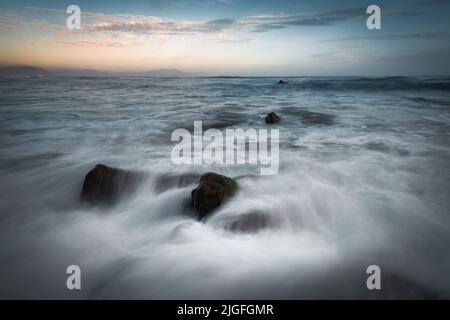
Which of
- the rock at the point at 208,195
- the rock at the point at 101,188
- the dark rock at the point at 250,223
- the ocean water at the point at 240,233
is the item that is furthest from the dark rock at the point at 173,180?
the dark rock at the point at 250,223

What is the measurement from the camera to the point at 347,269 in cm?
404

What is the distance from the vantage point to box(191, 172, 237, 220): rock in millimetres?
5238

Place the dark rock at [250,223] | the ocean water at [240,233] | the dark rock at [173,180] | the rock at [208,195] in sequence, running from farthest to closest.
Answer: the dark rock at [173,180] < the rock at [208,195] < the dark rock at [250,223] < the ocean water at [240,233]

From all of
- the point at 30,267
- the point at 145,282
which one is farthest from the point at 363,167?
the point at 30,267

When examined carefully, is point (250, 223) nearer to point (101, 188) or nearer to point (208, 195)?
point (208, 195)

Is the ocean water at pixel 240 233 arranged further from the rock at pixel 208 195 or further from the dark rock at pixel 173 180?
the rock at pixel 208 195

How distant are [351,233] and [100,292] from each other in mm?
4052

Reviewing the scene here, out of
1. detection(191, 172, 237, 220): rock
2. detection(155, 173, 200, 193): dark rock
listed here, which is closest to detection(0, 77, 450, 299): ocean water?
detection(155, 173, 200, 193): dark rock

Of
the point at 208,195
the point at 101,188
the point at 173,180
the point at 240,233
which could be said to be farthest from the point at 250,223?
the point at 101,188

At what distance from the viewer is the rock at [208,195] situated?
5238 mm

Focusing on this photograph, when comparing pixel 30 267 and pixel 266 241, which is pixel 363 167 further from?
pixel 30 267

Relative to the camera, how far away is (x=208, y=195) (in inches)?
209

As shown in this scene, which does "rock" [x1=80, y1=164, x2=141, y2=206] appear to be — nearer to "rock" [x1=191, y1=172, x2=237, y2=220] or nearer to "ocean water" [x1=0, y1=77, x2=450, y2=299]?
"ocean water" [x1=0, y1=77, x2=450, y2=299]

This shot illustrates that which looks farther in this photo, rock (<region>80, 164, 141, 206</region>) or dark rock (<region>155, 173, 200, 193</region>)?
dark rock (<region>155, 173, 200, 193</region>)
